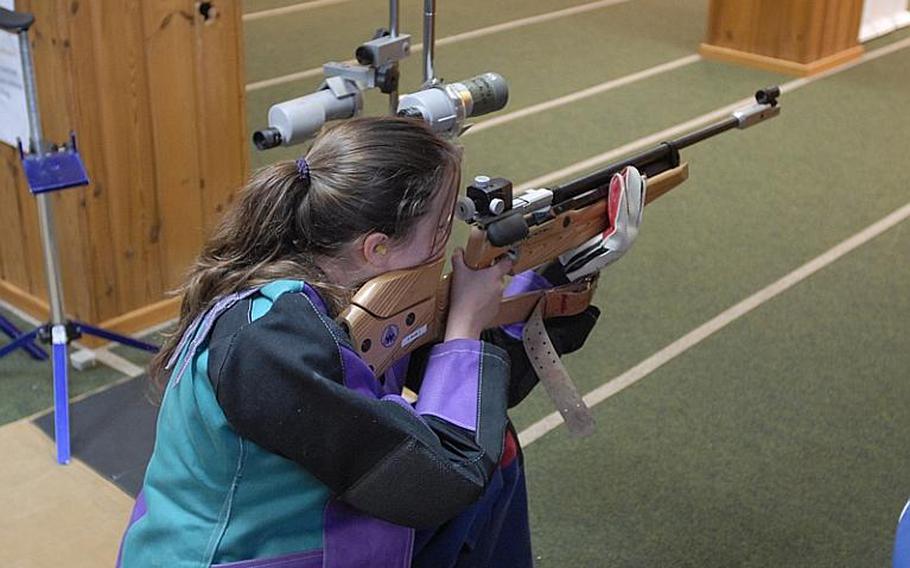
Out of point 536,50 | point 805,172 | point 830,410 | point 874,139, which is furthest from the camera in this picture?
point 536,50

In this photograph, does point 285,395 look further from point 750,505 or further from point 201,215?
point 201,215

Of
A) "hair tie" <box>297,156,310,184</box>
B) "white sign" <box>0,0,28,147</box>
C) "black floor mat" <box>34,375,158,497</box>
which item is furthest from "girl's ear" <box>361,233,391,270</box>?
"white sign" <box>0,0,28,147</box>

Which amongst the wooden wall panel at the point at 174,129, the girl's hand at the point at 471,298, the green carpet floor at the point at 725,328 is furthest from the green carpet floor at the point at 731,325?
the wooden wall panel at the point at 174,129

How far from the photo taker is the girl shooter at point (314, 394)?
133 centimetres

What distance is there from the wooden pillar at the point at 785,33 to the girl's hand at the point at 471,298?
4490mm

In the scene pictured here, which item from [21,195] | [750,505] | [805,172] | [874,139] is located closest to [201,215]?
[21,195]

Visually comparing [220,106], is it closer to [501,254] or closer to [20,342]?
[20,342]

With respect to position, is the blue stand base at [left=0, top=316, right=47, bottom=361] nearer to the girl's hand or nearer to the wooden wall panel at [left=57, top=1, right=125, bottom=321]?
the wooden wall panel at [left=57, top=1, right=125, bottom=321]

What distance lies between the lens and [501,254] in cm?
167

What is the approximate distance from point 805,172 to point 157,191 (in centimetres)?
253

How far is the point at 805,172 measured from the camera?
4.60 meters

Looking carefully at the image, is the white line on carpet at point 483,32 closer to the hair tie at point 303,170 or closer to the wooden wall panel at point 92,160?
the wooden wall panel at point 92,160

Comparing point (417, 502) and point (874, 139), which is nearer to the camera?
point (417, 502)

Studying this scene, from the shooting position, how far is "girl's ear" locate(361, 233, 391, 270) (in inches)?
57.8
